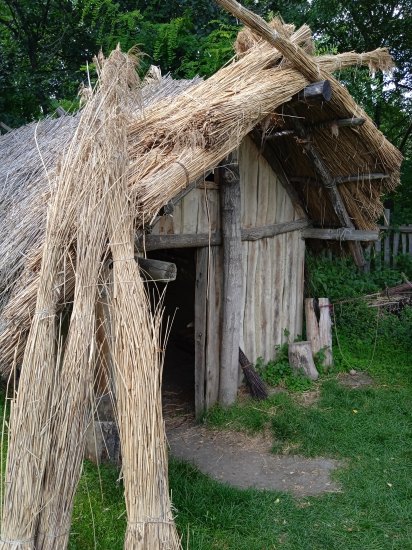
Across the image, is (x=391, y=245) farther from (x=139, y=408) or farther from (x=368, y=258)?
(x=139, y=408)

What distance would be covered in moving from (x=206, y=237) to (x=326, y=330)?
213 centimetres

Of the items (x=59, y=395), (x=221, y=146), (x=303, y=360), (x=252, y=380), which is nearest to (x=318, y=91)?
(x=221, y=146)

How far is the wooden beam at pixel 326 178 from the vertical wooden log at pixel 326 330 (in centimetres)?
84

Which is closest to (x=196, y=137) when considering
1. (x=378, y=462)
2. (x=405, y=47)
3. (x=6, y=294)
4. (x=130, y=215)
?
(x=130, y=215)

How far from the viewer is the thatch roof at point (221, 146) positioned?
3584mm

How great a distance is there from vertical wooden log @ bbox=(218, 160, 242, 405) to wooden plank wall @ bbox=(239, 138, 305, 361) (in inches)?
14.2

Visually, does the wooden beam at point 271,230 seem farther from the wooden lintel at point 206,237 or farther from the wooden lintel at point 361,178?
the wooden lintel at point 361,178

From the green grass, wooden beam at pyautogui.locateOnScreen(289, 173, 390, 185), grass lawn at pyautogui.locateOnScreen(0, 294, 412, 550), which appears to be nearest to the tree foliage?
wooden beam at pyautogui.locateOnScreen(289, 173, 390, 185)

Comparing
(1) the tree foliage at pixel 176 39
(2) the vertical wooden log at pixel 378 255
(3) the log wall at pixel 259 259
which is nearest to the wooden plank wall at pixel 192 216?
(3) the log wall at pixel 259 259

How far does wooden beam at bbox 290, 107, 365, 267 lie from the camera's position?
5.58 metres

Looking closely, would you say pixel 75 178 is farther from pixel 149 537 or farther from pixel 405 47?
pixel 405 47

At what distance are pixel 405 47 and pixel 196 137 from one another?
828cm

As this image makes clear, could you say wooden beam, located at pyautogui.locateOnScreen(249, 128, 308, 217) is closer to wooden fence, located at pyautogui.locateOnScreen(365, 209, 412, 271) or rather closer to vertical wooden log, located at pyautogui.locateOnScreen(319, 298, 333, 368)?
vertical wooden log, located at pyautogui.locateOnScreen(319, 298, 333, 368)

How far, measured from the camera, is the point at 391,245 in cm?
843
